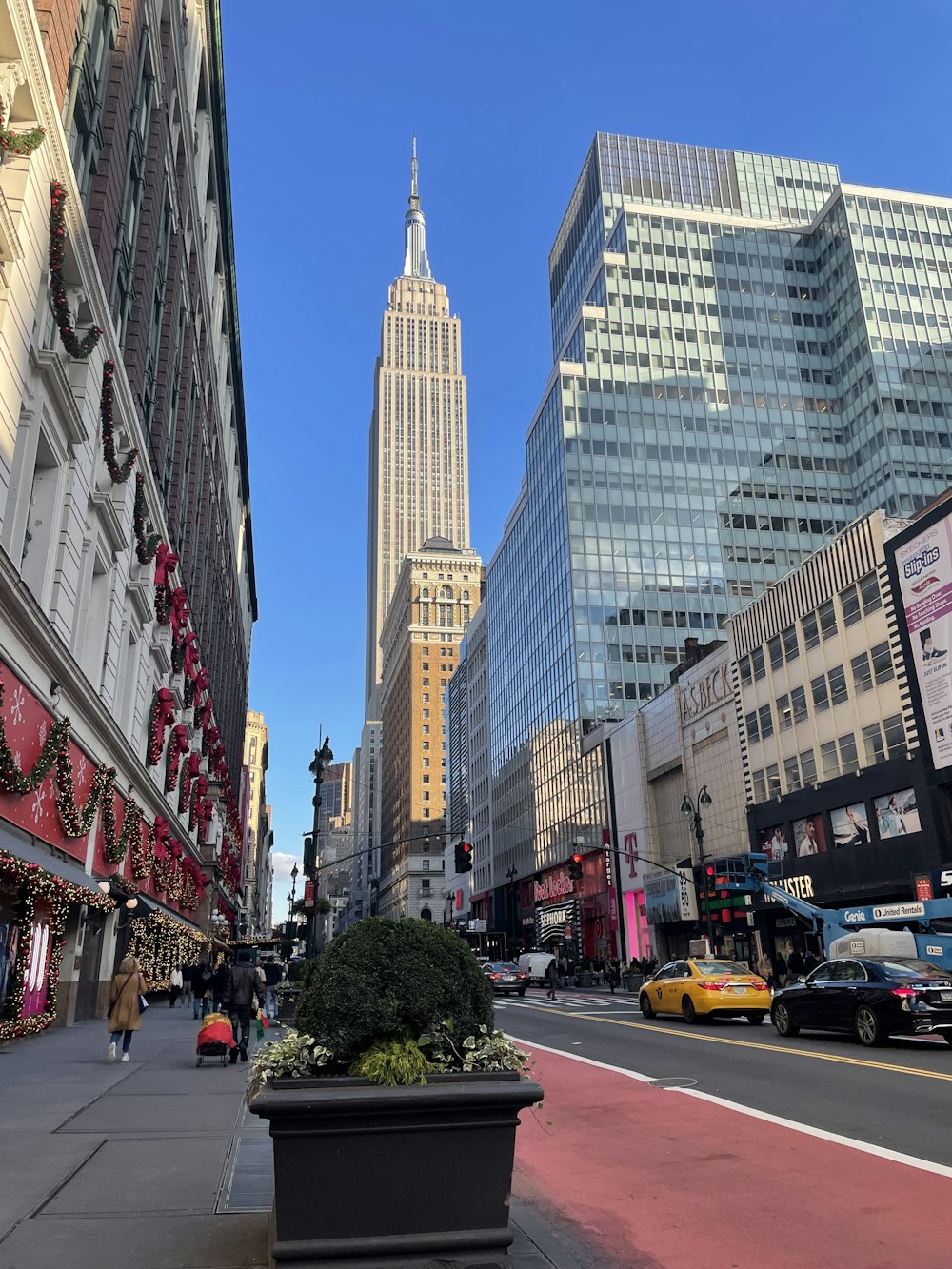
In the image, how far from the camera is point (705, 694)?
5762cm

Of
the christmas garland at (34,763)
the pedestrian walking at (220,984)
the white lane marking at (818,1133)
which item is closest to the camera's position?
the white lane marking at (818,1133)

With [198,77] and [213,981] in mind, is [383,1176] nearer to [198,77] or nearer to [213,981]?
[213,981]

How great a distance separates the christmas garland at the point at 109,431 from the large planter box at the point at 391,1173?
79.3 ft

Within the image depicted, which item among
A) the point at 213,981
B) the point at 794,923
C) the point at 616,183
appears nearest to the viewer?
the point at 213,981

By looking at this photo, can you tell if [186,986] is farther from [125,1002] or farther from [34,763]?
[125,1002]

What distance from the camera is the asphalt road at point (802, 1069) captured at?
9.30 meters

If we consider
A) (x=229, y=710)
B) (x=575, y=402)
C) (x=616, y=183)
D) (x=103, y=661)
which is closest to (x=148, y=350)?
(x=103, y=661)

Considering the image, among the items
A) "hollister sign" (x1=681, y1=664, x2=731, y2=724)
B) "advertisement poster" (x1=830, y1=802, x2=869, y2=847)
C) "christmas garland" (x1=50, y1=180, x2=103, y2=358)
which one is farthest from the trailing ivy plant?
"hollister sign" (x1=681, y1=664, x2=731, y2=724)

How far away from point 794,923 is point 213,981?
30393 millimetres

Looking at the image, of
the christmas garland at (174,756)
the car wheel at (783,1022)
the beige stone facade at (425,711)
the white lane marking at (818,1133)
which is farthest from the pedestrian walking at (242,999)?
the beige stone facade at (425,711)

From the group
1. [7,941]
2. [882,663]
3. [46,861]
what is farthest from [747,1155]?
[882,663]

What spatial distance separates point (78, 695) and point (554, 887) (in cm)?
6638

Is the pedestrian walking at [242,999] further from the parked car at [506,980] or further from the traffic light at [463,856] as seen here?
the parked car at [506,980]

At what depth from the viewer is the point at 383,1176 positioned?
14.8ft
